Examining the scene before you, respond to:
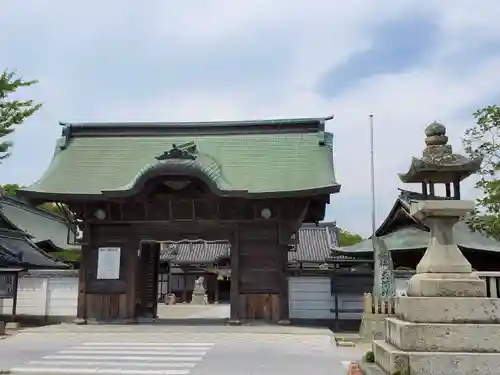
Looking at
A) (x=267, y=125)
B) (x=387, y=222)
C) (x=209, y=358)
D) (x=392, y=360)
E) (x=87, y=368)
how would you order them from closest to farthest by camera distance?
1. (x=392, y=360)
2. (x=87, y=368)
3. (x=209, y=358)
4. (x=267, y=125)
5. (x=387, y=222)

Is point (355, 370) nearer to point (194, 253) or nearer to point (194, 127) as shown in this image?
point (194, 127)

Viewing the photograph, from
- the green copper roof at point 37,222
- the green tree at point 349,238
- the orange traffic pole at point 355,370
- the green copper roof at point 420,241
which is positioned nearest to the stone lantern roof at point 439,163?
the orange traffic pole at point 355,370

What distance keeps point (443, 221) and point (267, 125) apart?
13.3 metres

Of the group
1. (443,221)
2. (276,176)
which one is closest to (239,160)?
(276,176)

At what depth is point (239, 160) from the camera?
1925 centimetres

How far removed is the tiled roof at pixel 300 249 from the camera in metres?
40.8

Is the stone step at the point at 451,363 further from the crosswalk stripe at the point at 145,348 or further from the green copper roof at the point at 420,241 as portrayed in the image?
the green copper roof at the point at 420,241

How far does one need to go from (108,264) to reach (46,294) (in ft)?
9.38

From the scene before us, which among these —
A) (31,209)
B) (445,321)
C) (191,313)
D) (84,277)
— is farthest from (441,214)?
(31,209)

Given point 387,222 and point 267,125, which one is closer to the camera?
point 267,125

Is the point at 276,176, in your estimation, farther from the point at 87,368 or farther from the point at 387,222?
the point at 87,368

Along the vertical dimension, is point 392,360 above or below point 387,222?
below

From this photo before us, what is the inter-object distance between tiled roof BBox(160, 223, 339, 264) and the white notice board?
22.4m

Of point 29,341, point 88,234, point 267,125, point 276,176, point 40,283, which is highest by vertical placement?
point 267,125
